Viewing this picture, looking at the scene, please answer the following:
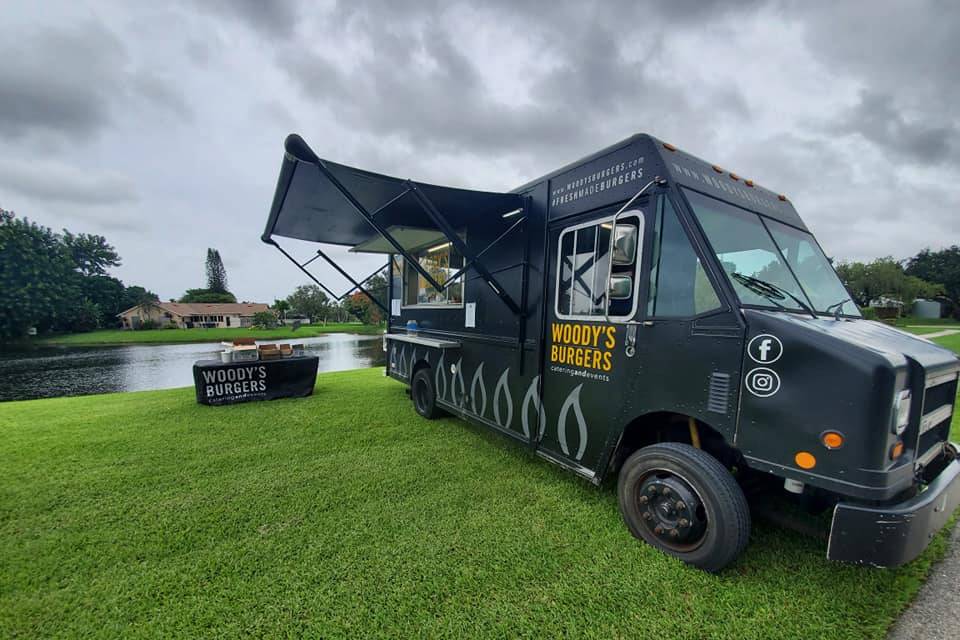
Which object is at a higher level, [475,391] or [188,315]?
[475,391]

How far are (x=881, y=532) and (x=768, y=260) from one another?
5.57ft

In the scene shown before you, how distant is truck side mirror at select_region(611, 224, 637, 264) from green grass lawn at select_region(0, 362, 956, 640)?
2.00 meters

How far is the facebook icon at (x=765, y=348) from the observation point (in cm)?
197

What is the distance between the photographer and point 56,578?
225cm

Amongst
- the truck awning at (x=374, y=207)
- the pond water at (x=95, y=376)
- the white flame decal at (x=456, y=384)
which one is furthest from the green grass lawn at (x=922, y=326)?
the pond water at (x=95, y=376)

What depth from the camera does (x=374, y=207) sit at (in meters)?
4.06

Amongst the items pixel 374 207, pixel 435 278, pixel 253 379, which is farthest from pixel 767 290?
pixel 253 379

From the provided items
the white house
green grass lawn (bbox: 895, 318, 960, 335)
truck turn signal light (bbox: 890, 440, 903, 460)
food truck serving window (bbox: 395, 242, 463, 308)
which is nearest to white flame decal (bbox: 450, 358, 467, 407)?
food truck serving window (bbox: 395, 242, 463, 308)

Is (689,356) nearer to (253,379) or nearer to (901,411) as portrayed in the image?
(901,411)

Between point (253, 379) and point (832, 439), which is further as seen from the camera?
point (253, 379)

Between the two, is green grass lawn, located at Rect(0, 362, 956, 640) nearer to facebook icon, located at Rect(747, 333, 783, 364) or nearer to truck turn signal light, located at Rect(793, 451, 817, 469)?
truck turn signal light, located at Rect(793, 451, 817, 469)

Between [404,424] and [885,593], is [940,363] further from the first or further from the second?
[404,424]

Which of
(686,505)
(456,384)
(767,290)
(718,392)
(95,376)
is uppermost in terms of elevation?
(767,290)

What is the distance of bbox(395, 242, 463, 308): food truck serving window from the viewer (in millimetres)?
4930
